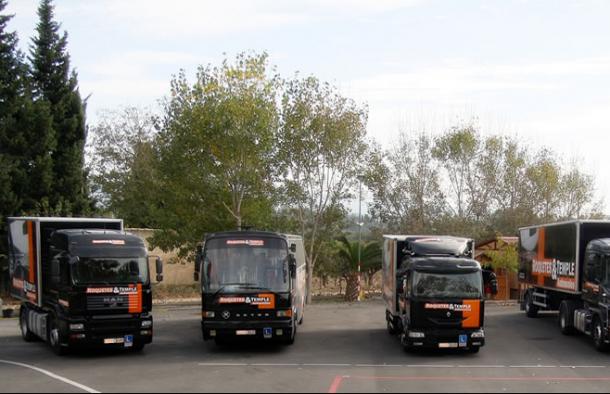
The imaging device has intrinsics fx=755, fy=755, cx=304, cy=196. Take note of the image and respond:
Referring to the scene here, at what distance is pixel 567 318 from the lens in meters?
24.2

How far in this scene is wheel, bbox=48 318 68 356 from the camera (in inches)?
786

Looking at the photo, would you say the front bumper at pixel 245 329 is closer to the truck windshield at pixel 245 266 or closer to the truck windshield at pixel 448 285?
the truck windshield at pixel 245 266

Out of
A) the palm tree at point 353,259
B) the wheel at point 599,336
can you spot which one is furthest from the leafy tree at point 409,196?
the wheel at point 599,336

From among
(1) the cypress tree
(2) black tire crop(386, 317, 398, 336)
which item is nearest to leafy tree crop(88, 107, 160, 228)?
(1) the cypress tree

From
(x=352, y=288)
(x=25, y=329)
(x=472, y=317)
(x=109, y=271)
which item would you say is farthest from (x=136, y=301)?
(x=352, y=288)

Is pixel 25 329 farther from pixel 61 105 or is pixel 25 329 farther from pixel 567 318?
pixel 61 105

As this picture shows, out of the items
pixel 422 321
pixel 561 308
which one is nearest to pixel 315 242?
pixel 561 308

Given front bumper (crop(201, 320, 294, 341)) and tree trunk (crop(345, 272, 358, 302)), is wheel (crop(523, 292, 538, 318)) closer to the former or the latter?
tree trunk (crop(345, 272, 358, 302))

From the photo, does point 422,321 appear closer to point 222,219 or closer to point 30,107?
point 222,219

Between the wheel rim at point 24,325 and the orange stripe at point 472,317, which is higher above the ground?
the orange stripe at point 472,317

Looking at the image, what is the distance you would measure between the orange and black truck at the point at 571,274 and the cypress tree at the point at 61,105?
25.9m

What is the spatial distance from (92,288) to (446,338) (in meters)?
9.21

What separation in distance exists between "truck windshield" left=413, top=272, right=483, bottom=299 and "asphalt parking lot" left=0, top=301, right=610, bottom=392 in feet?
5.36

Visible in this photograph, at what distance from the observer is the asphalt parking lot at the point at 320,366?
1550cm
